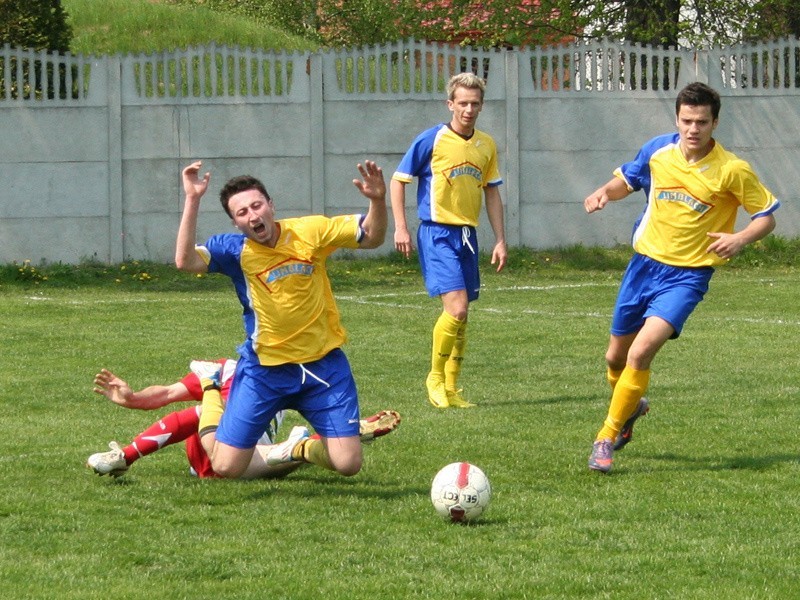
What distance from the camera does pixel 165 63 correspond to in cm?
1883

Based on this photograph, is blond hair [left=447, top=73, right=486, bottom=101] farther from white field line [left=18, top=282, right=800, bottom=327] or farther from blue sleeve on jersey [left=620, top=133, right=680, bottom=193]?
white field line [left=18, top=282, right=800, bottom=327]

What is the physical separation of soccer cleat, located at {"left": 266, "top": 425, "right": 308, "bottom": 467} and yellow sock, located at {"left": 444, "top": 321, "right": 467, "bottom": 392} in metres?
2.73

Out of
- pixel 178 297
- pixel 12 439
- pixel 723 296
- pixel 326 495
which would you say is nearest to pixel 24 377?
pixel 12 439

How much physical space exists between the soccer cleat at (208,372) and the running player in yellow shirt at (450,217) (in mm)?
2506

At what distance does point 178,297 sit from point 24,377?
5695mm

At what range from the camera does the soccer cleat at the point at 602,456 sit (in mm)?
7340

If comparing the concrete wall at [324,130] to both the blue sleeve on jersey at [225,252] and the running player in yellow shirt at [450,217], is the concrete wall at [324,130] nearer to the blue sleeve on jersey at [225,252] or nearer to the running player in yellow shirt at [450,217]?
Result: the running player in yellow shirt at [450,217]

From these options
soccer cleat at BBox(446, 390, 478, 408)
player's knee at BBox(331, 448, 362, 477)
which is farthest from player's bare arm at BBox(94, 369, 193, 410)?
soccer cleat at BBox(446, 390, 478, 408)

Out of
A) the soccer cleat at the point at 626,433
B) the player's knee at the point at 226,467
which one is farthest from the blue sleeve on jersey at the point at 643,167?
the player's knee at the point at 226,467

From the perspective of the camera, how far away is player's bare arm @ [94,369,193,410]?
7.25 meters

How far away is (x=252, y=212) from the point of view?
690cm

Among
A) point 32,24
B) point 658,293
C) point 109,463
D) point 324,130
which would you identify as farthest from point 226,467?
point 32,24

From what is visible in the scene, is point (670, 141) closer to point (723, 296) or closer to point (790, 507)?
point (790, 507)

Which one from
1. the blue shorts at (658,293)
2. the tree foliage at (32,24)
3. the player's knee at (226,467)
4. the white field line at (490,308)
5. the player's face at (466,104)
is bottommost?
the player's knee at (226,467)
